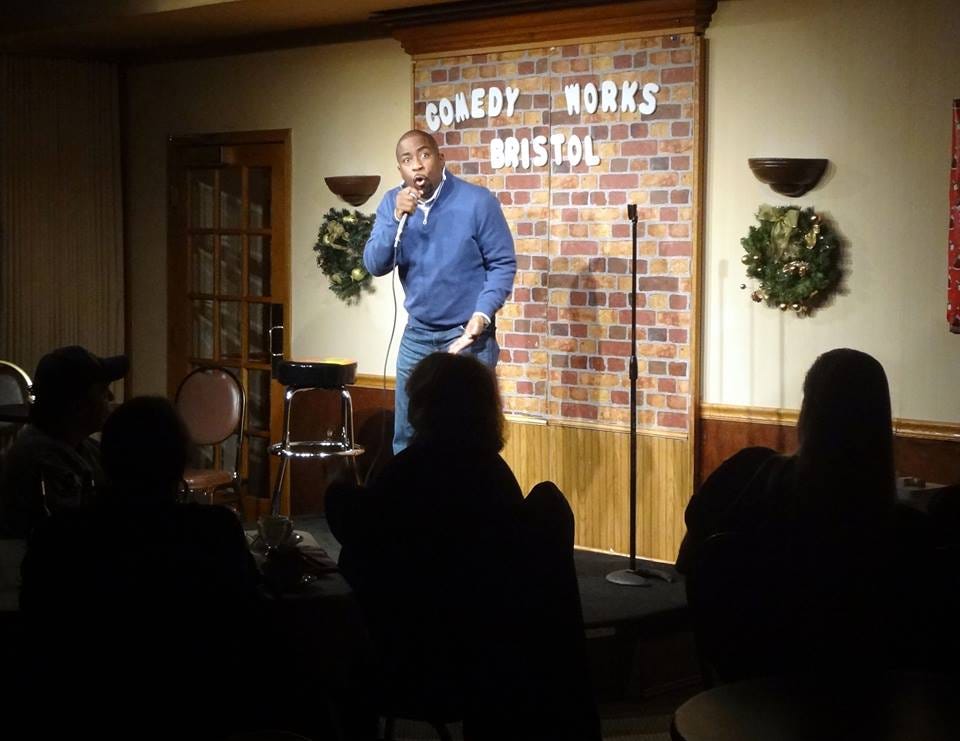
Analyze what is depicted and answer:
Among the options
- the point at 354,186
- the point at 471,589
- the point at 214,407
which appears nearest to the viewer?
the point at 471,589

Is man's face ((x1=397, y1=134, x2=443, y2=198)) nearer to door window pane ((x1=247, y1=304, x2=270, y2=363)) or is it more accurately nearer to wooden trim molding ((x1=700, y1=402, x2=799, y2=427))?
wooden trim molding ((x1=700, y1=402, x2=799, y2=427))

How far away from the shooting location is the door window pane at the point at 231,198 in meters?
7.18

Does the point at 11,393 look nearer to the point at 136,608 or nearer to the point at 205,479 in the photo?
the point at 205,479

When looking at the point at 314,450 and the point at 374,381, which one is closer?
the point at 314,450

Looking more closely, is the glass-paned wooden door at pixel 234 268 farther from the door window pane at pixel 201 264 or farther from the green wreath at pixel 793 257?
the green wreath at pixel 793 257

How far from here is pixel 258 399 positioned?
726 centimetres

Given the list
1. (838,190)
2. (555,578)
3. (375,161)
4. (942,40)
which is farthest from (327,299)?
(555,578)

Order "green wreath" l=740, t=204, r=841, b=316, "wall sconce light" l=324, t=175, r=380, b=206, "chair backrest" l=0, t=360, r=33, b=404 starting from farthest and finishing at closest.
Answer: "wall sconce light" l=324, t=175, r=380, b=206, "chair backrest" l=0, t=360, r=33, b=404, "green wreath" l=740, t=204, r=841, b=316

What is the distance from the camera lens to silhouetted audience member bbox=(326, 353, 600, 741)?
9.09ft

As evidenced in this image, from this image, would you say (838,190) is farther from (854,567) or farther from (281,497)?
(281,497)

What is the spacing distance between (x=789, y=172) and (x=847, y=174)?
21cm

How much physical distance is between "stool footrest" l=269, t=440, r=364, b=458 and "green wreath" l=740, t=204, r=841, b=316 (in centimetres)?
183

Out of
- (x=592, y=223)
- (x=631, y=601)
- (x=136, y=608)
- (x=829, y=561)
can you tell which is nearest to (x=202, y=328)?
(x=592, y=223)

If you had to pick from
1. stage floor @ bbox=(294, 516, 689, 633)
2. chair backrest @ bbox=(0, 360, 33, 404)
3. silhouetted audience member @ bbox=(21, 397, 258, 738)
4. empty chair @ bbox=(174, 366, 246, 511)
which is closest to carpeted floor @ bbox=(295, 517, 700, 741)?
stage floor @ bbox=(294, 516, 689, 633)
